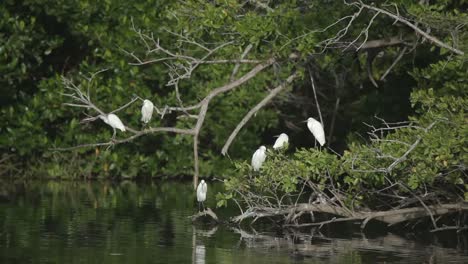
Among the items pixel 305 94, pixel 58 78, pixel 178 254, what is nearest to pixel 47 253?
pixel 178 254

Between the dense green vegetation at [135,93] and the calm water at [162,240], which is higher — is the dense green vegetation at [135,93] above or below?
above

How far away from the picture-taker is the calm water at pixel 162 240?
1201 cm

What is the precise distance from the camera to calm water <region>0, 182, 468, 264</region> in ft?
39.4

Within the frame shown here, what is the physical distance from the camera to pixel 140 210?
A: 17.2 meters

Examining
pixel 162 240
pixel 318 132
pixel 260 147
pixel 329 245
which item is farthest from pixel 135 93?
pixel 329 245

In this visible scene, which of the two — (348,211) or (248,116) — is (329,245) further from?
(248,116)

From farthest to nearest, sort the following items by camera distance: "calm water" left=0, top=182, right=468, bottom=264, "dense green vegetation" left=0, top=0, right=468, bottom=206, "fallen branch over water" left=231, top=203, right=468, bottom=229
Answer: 1. "dense green vegetation" left=0, top=0, right=468, bottom=206
2. "fallen branch over water" left=231, top=203, right=468, bottom=229
3. "calm water" left=0, top=182, right=468, bottom=264

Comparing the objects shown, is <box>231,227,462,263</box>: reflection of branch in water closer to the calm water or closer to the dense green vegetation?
the calm water

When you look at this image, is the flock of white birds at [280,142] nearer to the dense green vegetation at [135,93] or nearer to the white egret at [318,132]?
the white egret at [318,132]

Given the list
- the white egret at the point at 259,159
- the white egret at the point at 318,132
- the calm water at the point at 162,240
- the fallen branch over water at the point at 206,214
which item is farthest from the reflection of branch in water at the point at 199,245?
the white egret at the point at 318,132

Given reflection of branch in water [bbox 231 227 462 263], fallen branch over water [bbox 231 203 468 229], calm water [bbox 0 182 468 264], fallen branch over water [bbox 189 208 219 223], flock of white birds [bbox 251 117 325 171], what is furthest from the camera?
flock of white birds [bbox 251 117 325 171]

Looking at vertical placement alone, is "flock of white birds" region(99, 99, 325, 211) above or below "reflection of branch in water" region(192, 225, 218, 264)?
above

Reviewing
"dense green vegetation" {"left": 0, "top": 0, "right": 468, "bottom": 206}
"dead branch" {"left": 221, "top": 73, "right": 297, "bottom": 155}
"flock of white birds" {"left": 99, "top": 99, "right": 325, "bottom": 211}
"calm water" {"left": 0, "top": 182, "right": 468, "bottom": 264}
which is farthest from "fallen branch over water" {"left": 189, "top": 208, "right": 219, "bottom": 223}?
"dense green vegetation" {"left": 0, "top": 0, "right": 468, "bottom": 206}

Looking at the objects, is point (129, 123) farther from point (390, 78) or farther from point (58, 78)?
point (390, 78)
